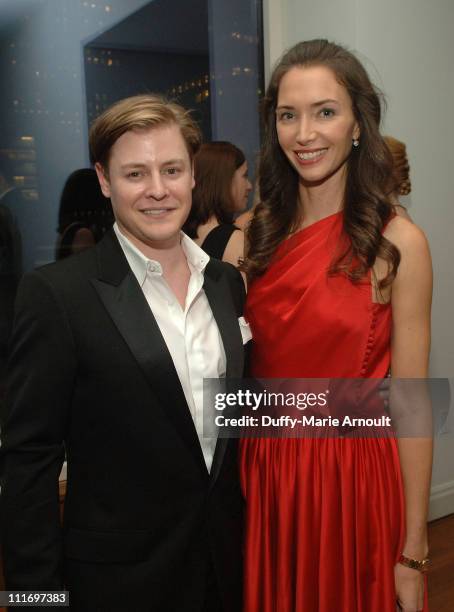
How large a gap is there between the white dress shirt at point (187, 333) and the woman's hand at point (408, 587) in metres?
0.50

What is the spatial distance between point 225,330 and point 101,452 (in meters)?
0.34

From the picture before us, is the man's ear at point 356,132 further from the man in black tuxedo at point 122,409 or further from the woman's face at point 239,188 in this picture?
the woman's face at point 239,188

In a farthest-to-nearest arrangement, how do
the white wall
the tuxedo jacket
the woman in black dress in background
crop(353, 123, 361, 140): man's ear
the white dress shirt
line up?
the white wall → the woman in black dress in background → crop(353, 123, 361, 140): man's ear → the white dress shirt → the tuxedo jacket

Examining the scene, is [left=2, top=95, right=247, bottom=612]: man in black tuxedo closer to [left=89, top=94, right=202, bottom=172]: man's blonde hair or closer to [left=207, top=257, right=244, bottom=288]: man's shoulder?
[left=89, top=94, right=202, bottom=172]: man's blonde hair

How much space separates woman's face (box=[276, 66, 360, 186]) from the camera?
1.42 m

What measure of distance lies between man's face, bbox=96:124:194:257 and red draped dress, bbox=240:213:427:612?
0.37 meters

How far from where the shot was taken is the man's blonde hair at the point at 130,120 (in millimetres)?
1201

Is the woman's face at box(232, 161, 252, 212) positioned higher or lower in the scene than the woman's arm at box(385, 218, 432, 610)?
higher

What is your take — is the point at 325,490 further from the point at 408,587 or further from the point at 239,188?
the point at 239,188

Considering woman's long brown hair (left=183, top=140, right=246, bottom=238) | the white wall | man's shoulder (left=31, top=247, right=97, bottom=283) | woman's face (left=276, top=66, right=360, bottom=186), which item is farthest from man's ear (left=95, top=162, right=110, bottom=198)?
the white wall

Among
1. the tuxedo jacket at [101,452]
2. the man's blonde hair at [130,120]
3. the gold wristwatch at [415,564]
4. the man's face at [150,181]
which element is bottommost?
the gold wristwatch at [415,564]

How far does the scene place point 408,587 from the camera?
1411 millimetres

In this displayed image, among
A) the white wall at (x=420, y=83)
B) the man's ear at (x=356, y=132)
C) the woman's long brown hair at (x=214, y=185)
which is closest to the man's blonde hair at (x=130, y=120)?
the man's ear at (x=356, y=132)

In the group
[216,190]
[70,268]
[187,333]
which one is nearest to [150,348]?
[187,333]
